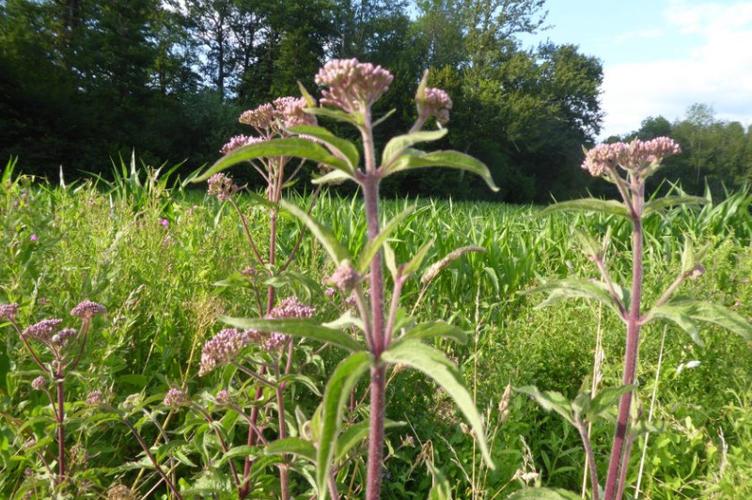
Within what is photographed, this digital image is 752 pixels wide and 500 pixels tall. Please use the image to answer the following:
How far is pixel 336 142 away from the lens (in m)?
0.88

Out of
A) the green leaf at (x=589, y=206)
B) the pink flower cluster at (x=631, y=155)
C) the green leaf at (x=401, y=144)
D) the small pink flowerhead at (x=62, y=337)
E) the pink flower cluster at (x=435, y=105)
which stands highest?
the pink flower cluster at (x=435, y=105)

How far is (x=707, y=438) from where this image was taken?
267cm

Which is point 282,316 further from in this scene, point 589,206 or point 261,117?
point 261,117

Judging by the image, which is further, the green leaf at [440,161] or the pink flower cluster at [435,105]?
the pink flower cluster at [435,105]

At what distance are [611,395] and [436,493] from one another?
465mm

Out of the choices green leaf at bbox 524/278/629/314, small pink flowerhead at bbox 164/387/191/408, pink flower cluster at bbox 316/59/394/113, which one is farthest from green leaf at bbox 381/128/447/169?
small pink flowerhead at bbox 164/387/191/408

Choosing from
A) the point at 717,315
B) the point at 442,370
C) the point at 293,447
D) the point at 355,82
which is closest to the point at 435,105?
the point at 355,82

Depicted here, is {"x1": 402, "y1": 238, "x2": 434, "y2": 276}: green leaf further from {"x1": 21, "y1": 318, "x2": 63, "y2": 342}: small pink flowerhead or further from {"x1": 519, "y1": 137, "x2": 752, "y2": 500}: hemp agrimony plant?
{"x1": 21, "y1": 318, "x2": 63, "y2": 342}: small pink flowerhead

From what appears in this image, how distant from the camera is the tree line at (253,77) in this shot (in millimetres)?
21312

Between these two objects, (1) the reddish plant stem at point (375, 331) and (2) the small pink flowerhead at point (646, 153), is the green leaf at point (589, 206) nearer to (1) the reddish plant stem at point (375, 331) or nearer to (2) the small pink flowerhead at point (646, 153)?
(2) the small pink flowerhead at point (646, 153)

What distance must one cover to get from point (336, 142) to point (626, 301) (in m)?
0.98

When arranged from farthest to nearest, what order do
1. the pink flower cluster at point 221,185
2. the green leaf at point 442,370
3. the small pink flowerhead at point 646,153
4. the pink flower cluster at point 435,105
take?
the pink flower cluster at point 221,185 → the small pink flowerhead at point 646,153 → the pink flower cluster at point 435,105 → the green leaf at point 442,370

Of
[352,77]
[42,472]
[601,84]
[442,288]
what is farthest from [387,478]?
[601,84]

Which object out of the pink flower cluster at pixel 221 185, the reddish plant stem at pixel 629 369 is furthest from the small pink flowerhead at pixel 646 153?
the pink flower cluster at pixel 221 185
